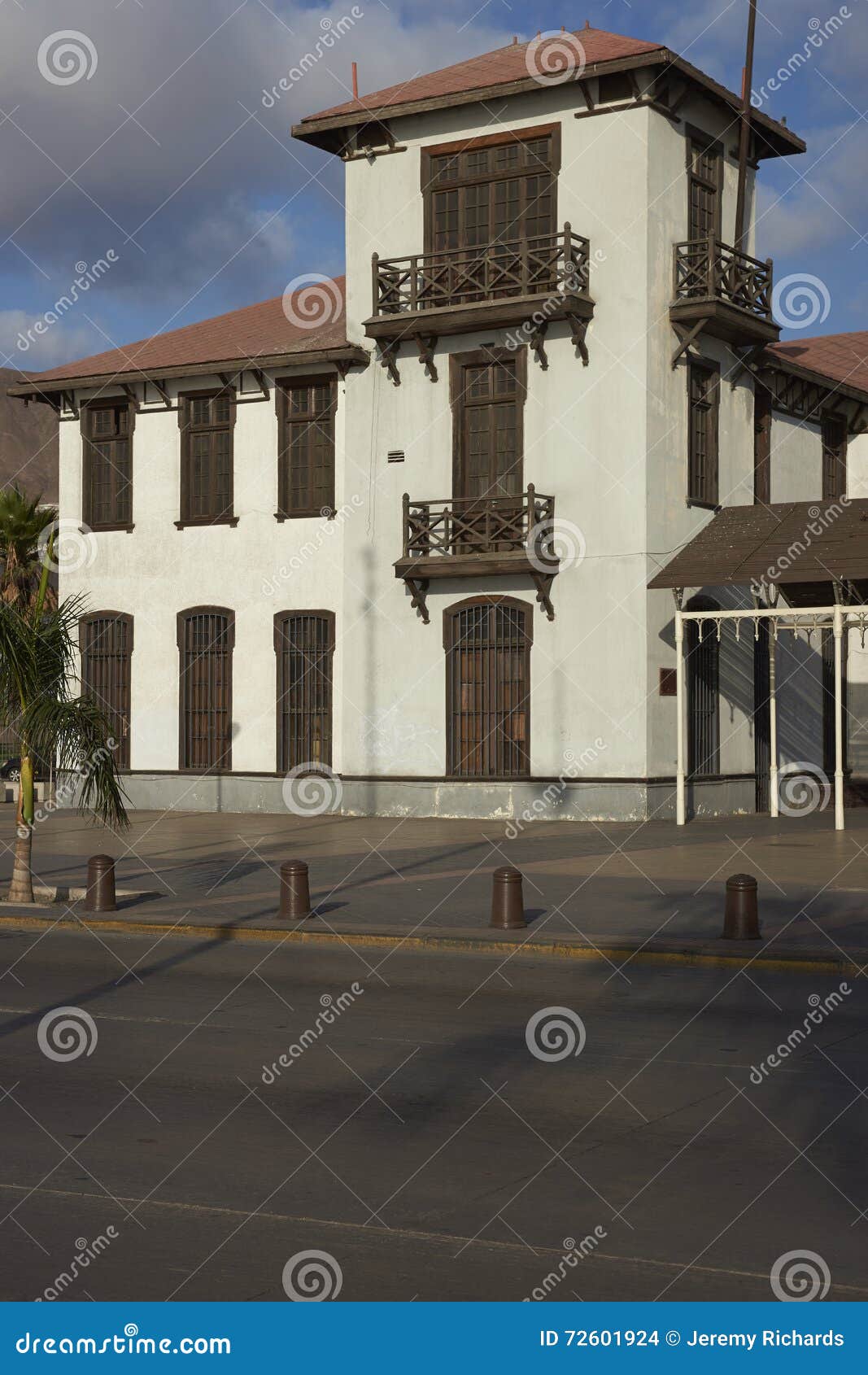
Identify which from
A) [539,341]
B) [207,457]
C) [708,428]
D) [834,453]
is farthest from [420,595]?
[834,453]

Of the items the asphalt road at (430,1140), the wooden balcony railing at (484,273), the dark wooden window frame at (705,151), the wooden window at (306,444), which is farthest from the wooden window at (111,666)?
the asphalt road at (430,1140)

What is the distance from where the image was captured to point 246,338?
31.4 metres

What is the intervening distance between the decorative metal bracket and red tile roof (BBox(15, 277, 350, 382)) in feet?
2.19

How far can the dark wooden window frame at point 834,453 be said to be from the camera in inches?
1294

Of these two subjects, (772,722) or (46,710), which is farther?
(772,722)

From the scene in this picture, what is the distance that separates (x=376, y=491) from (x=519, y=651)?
13.1 feet

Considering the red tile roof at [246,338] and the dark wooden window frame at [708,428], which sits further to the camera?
the red tile roof at [246,338]

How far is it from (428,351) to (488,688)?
5864mm

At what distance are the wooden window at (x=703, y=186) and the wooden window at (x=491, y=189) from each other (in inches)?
95.5

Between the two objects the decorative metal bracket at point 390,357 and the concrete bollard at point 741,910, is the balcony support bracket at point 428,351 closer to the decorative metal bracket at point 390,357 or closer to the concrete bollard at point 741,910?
the decorative metal bracket at point 390,357

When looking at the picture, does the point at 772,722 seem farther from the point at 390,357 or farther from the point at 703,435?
the point at 390,357

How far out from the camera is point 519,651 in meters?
27.2

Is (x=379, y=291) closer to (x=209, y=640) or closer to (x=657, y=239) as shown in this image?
(x=657, y=239)

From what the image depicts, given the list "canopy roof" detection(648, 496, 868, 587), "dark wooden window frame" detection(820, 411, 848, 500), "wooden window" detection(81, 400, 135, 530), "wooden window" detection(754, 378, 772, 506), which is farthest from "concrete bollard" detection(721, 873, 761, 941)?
"dark wooden window frame" detection(820, 411, 848, 500)
